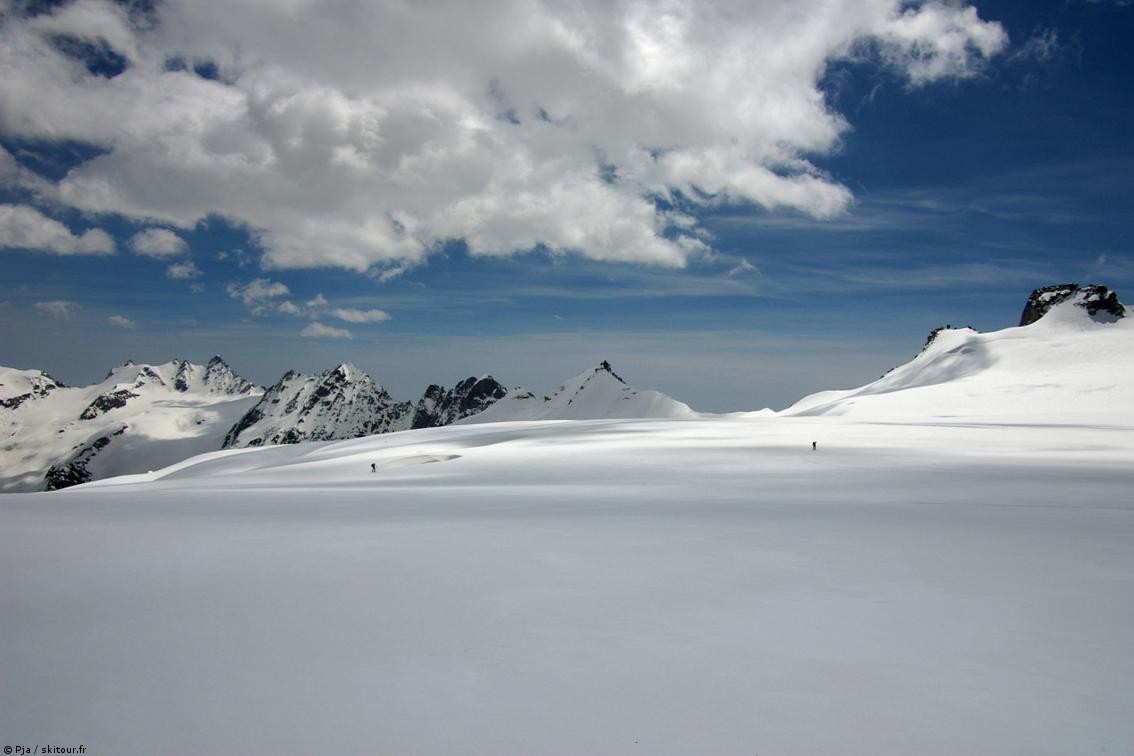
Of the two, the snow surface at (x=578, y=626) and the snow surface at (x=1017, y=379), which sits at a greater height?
the snow surface at (x=1017, y=379)

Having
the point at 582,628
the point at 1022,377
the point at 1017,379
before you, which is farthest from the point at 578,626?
the point at 1022,377

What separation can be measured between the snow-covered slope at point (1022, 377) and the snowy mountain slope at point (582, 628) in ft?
136

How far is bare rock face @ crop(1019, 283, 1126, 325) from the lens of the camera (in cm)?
9731

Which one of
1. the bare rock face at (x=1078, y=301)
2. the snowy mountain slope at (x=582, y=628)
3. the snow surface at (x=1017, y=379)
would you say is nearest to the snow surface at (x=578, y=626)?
the snowy mountain slope at (x=582, y=628)

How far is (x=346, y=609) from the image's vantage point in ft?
18.9

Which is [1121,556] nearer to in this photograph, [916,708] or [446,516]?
[916,708]

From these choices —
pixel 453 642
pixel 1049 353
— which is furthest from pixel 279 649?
pixel 1049 353

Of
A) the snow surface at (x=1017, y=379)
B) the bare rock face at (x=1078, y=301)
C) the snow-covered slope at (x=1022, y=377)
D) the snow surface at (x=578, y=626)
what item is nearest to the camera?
the snow surface at (x=578, y=626)

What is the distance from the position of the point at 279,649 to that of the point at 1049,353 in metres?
101

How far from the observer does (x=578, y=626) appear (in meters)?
5.34

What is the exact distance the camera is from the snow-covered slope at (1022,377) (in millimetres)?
57281

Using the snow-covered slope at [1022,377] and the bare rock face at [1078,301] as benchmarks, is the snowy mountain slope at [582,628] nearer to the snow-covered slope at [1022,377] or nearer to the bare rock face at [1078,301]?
the snow-covered slope at [1022,377]

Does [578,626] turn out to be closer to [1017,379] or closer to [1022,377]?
[1017,379]

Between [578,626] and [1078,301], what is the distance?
12852cm
